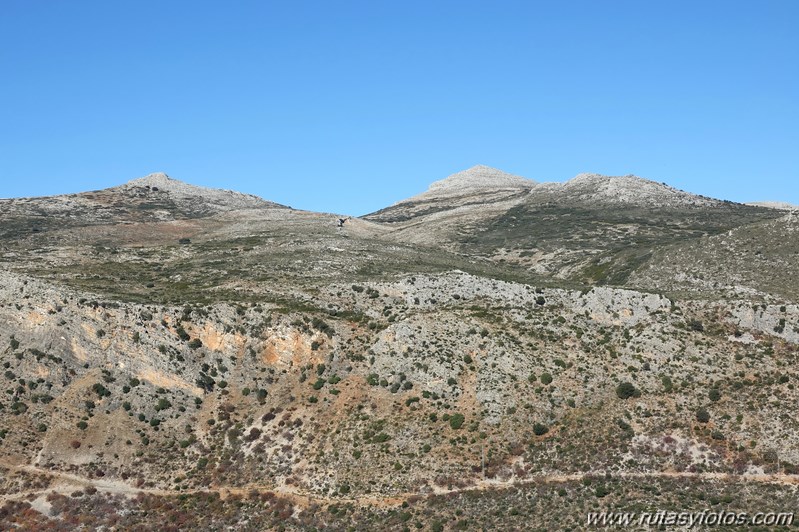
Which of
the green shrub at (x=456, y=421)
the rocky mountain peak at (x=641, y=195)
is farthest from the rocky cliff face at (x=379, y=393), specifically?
the rocky mountain peak at (x=641, y=195)

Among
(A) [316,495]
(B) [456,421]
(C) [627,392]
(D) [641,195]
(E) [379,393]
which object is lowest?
(A) [316,495]

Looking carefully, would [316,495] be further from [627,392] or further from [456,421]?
[627,392]

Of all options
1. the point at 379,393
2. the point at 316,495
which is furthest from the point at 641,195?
the point at 316,495

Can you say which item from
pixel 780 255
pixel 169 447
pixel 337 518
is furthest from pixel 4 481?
pixel 780 255

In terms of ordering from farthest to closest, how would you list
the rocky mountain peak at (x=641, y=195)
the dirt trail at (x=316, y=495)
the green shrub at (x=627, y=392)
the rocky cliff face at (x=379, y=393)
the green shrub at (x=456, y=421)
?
the rocky mountain peak at (x=641, y=195), the green shrub at (x=627, y=392), the green shrub at (x=456, y=421), the rocky cliff face at (x=379, y=393), the dirt trail at (x=316, y=495)

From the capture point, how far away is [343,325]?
247 ft

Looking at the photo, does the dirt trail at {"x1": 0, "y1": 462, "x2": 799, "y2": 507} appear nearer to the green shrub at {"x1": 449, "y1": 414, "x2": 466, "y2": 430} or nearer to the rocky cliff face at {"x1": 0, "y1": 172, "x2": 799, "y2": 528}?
the rocky cliff face at {"x1": 0, "y1": 172, "x2": 799, "y2": 528}

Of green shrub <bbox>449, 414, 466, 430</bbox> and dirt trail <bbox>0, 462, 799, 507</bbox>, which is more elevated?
green shrub <bbox>449, 414, 466, 430</bbox>

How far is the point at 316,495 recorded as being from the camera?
5581 centimetres

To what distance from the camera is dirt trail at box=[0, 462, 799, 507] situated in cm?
5382

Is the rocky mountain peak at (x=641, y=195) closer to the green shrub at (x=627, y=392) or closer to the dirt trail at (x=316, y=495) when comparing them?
the green shrub at (x=627, y=392)

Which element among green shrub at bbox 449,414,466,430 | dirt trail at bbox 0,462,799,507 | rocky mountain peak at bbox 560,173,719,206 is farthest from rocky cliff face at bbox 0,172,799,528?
rocky mountain peak at bbox 560,173,719,206

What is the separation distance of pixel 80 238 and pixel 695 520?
4705 inches

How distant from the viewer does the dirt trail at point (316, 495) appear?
177 feet
